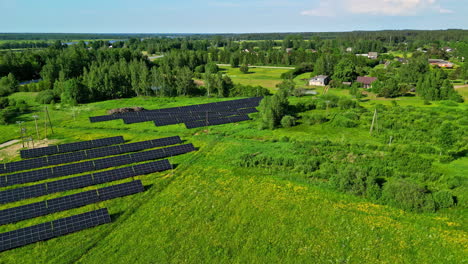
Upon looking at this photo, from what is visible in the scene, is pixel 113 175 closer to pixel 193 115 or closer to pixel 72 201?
pixel 72 201

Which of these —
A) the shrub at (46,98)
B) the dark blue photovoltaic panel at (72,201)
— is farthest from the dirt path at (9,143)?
the shrub at (46,98)

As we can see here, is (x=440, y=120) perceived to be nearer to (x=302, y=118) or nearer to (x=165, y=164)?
(x=302, y=118)

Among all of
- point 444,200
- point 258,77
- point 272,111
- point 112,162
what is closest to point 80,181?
point 112,162

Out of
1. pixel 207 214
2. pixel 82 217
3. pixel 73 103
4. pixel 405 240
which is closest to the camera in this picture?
pixel 405 240

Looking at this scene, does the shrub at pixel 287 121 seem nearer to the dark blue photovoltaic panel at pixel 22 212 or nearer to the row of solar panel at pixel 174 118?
the row of solar panel at pixel 174 118

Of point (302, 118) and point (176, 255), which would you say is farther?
point (302, 118)

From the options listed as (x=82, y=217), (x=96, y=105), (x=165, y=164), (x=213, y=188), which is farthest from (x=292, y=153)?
(x=96, y=105)
